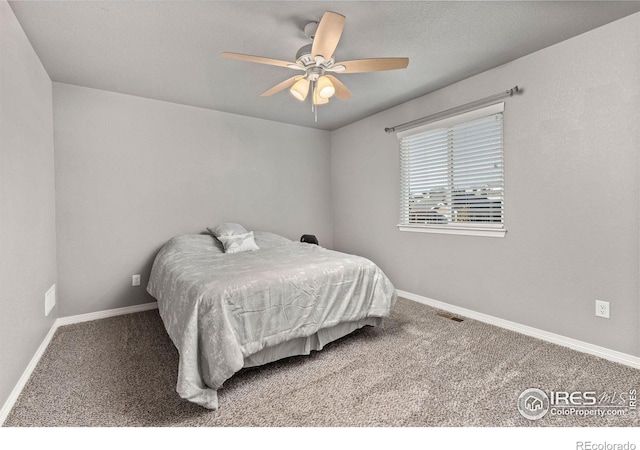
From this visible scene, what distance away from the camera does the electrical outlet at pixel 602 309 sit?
220 centimetres

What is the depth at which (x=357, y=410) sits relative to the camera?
5.33 feet

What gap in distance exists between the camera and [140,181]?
334 centimetres

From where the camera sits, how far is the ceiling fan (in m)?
1.75

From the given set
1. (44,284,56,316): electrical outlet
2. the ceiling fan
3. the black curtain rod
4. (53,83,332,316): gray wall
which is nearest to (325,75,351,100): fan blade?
the ceiling fan

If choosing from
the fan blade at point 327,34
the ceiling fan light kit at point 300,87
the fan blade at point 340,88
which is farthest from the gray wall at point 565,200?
the fan blade at point 327,34

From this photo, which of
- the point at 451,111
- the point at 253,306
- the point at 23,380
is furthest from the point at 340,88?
the point at 23,380

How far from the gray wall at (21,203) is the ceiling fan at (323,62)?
4.28ft

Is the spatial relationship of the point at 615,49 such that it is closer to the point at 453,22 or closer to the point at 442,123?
the point at 453,22

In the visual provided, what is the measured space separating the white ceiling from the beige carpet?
2.26 m

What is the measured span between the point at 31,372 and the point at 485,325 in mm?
3458

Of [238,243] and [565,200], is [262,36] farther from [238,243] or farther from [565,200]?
[565,200]

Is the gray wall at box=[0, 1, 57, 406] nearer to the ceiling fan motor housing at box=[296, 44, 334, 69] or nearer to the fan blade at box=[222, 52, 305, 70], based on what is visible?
the fan blade at box=[222, 52, 305, 70]

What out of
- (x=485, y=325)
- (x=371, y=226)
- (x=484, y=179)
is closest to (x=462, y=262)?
(x=485, y=325)

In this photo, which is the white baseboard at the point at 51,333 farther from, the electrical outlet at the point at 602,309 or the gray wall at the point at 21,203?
the electrical outlet at the point at 602,309
